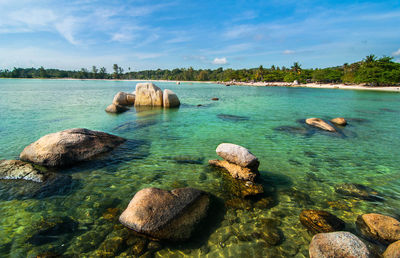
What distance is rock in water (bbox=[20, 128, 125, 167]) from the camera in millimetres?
7069

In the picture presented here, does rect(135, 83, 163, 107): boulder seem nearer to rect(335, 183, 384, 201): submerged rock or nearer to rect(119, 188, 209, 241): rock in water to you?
rect(119, 188, 209, 241): rock in water

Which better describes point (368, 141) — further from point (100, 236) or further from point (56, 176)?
point (56, 176)

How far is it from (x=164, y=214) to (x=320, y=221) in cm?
362

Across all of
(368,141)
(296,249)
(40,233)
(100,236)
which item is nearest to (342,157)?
(368,141)

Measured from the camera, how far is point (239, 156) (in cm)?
635

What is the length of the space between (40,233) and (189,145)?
6.66m

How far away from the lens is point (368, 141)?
11094 mm

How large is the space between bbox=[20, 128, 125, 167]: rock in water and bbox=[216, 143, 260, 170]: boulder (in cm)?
551

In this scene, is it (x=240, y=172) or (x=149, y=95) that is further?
(x=149, y=95)

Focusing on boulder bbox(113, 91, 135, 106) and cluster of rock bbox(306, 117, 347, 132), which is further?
boulder bbox(113, 91, 135, 106)

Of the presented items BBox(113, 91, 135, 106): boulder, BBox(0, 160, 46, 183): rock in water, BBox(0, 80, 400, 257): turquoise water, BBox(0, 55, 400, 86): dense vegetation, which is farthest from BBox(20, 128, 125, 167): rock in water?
BBox(0, 55, 400, 86): dense vegetation

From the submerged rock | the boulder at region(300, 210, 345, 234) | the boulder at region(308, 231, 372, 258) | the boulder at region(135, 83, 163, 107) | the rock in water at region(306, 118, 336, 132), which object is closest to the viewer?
the boulder at region(308, 231, 372, 258)

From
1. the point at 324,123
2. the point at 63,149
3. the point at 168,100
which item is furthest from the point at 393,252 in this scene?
the point at 168,100

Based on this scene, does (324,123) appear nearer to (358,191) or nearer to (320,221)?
(358,191)
